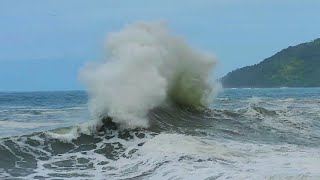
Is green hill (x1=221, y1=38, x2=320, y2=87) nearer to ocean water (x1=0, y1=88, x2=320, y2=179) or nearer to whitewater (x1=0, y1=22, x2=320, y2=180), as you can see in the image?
whitewater (x1=0, y1=22, x2=320, y2=180)

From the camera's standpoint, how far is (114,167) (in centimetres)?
1117

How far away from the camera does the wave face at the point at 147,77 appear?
16750mm

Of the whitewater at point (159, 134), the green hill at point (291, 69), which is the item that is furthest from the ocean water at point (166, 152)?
the green hill at point (291, 69)

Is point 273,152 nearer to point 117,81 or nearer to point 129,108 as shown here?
point 129,108

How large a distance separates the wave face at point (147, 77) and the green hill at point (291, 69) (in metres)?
128

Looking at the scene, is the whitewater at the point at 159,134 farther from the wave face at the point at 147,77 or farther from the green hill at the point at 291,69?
the green hill at the point at 291,69

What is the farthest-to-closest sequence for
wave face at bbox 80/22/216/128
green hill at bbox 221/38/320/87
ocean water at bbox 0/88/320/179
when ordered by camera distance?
1. green hill at bbox 221/38/320/87
2. wave face at bbox 80/22/216/128
3. ocean water at bbox 0/88/320/179

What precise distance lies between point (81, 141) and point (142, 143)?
1718 mm

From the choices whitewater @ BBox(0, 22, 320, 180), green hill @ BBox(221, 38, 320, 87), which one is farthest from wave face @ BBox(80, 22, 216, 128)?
green hill @ BBox(221, 38, 320, 87)

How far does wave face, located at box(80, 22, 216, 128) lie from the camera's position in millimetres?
16750

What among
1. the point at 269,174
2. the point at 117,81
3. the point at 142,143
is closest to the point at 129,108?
the point at 117,81

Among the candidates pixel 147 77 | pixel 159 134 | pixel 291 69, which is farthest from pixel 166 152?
pixel 291 69

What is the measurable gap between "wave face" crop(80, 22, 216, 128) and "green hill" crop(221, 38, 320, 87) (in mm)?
127834

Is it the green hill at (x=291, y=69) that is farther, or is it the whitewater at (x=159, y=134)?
the green hill at (x=291, y=69)
